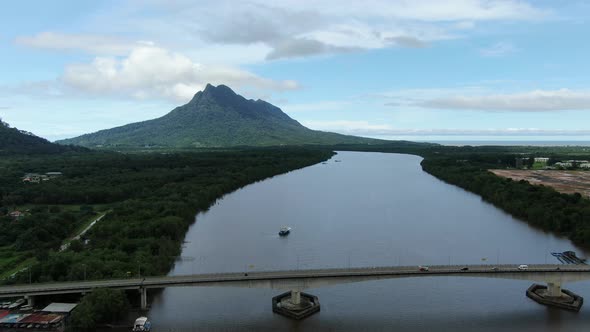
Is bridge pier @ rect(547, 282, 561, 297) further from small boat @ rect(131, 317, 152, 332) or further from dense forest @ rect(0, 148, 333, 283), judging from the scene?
dense forest @ rect(0, 148, 333, 283)

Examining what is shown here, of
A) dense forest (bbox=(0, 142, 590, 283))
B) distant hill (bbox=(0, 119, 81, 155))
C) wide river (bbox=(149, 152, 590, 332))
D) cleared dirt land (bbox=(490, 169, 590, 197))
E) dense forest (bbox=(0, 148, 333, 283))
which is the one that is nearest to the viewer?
wide river (bbox=(149, 152, 590, 332))

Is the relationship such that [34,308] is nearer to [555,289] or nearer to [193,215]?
[193,215]

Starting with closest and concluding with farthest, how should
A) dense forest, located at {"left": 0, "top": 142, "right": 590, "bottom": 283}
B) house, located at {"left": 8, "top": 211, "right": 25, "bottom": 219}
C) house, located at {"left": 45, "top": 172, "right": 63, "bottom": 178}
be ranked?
dense forest, located at {"left": 0, "top": 142, "right": 590, "bottom": 283}, house, located at {"left": 8, "top": 211, "right": 25, "bottom": 219}, house, located at {"left": 45, "top": 172, "right": 63, "bottom": 178}

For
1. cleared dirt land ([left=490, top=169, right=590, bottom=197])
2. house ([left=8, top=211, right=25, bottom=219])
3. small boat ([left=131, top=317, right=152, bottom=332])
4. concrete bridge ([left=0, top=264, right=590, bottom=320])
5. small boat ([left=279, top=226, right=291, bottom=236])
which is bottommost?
small boat ([left=131, top=317, right=152, bottom=332])

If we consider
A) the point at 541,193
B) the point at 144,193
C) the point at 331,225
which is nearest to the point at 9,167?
the point at 144,193

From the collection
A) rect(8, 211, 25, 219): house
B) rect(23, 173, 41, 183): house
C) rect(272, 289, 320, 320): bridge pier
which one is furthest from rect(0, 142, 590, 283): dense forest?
rect(272, 289, 320, 320): bridge pier

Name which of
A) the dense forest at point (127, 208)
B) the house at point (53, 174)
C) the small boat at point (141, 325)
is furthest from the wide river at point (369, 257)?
the house at point (53, 174)
